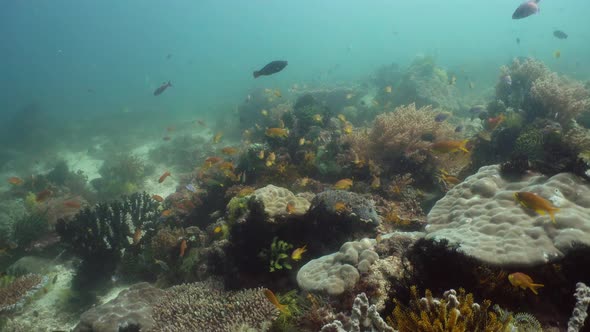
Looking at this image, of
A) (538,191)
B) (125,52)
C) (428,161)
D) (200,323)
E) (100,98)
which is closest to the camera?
(538,191)

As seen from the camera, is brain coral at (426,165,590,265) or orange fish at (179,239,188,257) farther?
orange fish at (179,239,188,257)

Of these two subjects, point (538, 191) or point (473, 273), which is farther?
point (538, 191)

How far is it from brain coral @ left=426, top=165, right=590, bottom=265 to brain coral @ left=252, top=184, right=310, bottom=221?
86.5 inches

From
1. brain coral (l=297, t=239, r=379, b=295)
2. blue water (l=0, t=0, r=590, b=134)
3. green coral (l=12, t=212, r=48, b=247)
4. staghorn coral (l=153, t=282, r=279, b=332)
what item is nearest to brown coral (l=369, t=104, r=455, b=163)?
brain coral (l=297, t=239, r=379, b=295)

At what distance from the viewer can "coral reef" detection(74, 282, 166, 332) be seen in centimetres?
525

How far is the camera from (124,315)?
541 centimetres

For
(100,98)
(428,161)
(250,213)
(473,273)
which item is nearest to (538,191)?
(473,273)

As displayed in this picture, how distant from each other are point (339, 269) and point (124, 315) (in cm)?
397

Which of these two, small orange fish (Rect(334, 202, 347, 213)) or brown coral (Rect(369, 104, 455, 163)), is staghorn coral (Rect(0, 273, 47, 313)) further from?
brown coral (Rect(369, 104, 455, 163))

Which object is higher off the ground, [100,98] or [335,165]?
[100,98]

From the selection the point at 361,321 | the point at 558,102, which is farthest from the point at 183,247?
the point at 558,102

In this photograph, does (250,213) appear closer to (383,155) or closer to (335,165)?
(335,165)

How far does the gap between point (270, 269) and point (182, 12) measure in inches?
6995

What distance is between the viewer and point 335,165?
7559mm
